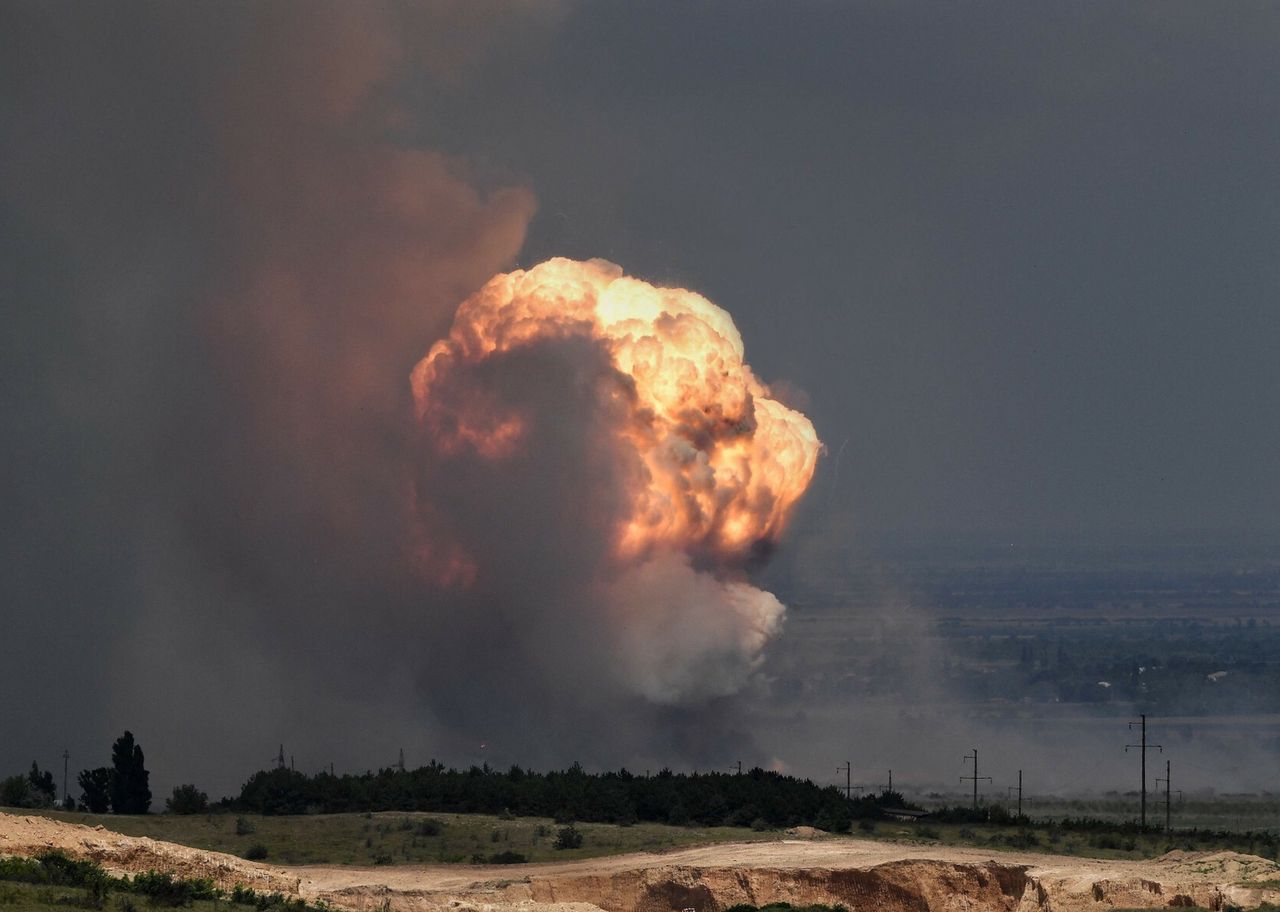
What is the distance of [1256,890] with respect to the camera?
2473 inches

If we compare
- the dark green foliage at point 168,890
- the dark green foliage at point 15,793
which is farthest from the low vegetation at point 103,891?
the dark green foliage at point 15,793

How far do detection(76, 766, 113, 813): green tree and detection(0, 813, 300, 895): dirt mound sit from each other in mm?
30152

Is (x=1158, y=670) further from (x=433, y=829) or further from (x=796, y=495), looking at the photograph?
(x=433, y=829)

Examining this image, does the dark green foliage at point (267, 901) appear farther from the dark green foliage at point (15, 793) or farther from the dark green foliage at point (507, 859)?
the dark green foliage at point (15, 793)

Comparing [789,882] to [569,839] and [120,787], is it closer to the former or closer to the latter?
[569,839]

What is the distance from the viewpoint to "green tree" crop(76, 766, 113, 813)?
90125mm

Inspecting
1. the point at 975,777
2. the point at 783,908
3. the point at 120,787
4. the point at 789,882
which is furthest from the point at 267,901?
the point at 975,777

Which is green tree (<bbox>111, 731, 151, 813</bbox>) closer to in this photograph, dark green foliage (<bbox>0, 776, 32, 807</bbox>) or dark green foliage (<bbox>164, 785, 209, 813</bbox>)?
dark green foliage (<bbox>164, 785, 209, 813</bbox>)

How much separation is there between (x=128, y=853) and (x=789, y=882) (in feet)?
55.6

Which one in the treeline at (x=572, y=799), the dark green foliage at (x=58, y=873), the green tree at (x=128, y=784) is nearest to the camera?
the dark green foliage at (x=58, y=873)

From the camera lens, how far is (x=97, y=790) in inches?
3605

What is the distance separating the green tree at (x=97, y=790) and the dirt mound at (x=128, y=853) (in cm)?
3015

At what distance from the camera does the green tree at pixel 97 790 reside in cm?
9012

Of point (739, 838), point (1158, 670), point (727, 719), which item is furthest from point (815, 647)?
point (739, 838)
